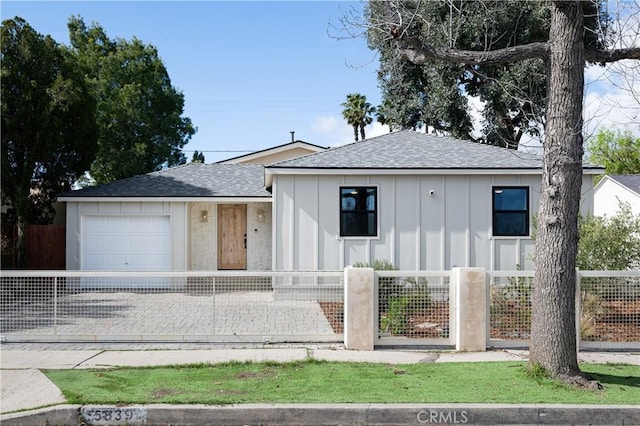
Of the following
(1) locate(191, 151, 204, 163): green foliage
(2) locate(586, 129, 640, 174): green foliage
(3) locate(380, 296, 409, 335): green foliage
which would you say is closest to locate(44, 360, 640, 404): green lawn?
(3) locate(380, 296, 409, 335): green foliage

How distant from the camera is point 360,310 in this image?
926 cm

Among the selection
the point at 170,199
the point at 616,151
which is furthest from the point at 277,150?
the point at 616,151

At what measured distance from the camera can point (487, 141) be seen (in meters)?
27.7

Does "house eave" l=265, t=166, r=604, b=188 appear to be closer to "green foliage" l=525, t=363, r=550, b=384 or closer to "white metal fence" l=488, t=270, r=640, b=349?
"white metal fence" l=488, t=270, r=640, b=349

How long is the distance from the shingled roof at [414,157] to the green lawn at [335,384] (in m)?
7.74

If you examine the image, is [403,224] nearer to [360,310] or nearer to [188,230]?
[360,310]

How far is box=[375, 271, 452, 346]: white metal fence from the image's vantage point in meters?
9.31

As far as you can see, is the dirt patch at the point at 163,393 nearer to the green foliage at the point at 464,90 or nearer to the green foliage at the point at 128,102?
the green foliage at the point at 464,90

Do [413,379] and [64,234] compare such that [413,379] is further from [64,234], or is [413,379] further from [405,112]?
[405,112]

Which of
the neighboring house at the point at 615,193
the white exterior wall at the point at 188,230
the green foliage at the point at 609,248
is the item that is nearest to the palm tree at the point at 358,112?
the neighboring house at the point at 615,193

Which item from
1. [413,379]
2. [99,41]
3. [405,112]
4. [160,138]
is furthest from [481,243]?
[99,41]

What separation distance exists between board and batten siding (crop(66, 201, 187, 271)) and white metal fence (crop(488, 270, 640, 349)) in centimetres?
1100

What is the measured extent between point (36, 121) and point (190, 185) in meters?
5.12

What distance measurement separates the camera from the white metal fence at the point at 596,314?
9203 millimetres
